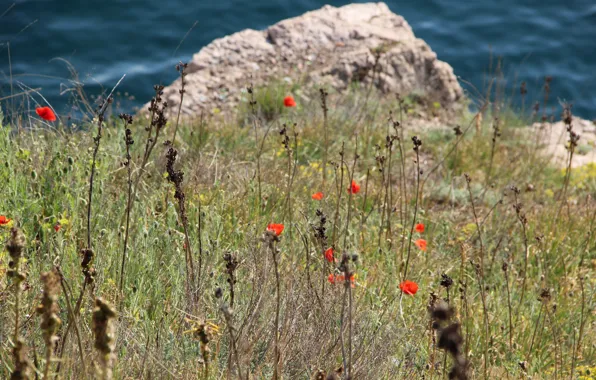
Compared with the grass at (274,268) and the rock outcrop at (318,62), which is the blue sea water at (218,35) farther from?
the grass at (274,268)

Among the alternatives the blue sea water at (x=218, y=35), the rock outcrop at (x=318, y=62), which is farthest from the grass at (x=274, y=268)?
the blue sea water at (x=218, y=35)

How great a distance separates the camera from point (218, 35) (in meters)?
10.7

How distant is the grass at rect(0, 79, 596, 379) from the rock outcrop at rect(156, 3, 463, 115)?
4.73ft

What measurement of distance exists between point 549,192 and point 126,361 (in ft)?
12.9

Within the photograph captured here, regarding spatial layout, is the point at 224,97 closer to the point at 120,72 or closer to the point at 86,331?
the point at 120,72

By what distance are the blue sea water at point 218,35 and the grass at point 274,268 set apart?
4.35 meters

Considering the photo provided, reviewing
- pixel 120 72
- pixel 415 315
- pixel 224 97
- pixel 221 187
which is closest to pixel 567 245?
pixel 415 315

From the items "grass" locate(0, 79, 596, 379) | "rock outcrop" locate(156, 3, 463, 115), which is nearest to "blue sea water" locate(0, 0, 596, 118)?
"rock outcrop" locate(156, 3, 463, 115)

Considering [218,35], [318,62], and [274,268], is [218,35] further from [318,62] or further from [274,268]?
[274,268]

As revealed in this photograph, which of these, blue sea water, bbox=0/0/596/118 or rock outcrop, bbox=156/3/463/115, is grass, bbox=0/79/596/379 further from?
blue sea water, bbox=0/0/596/118

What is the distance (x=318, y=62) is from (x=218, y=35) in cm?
343

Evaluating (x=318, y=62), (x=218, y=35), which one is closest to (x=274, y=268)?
(x=318, y=62)

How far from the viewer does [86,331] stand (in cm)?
257

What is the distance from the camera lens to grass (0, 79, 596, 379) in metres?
2.52
